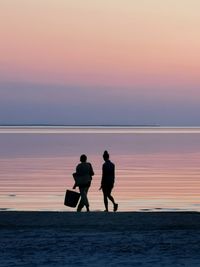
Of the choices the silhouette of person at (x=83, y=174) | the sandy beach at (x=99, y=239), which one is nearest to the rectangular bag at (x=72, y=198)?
the silhouette of person at (x=83, y=174)

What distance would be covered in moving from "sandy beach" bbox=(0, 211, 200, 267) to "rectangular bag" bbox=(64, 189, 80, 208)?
1.93 m

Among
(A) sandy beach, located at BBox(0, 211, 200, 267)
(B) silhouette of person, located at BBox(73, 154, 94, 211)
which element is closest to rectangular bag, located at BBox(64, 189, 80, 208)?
(B) silhouette of person, located at BBox(73, 154, 94, 211)

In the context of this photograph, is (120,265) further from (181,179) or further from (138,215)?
(181,179)

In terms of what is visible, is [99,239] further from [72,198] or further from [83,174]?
[72,198]

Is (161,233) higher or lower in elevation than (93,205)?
lower

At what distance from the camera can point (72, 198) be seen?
21891mm

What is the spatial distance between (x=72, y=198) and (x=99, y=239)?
6967mm

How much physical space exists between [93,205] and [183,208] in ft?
9.91

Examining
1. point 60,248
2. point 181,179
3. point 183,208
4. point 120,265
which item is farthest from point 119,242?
point 181,179

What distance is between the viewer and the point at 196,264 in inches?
488

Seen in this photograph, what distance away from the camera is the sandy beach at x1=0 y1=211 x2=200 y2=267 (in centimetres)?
1281

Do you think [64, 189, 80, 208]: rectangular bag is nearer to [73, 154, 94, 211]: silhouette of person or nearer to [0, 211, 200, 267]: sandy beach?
[73, 154, 94, 211]: silhouette of person

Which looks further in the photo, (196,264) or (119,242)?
(119,242)

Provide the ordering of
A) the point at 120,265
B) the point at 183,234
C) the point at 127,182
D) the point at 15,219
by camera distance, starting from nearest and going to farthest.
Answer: the point at 120,265, the point at 183,234, the point at 15,219, the point at 127,182
